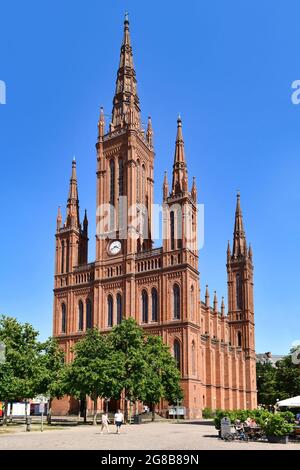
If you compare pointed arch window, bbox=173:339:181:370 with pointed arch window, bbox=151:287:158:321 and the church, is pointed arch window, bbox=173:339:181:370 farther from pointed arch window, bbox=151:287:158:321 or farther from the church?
pointed arch window, bbox=151:287:158:321

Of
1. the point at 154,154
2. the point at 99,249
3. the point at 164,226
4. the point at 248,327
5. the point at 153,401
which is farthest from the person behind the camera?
the point at 248,327

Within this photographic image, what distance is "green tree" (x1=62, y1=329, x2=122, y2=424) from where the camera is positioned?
53094 mm

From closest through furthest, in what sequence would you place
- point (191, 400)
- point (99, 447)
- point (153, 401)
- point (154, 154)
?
1. point (99, 447)
2. point (153, 401)
3. point (191, 400)
4. point (154, 154)

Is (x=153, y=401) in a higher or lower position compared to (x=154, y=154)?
lower

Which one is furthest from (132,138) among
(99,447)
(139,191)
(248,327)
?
(99,447)

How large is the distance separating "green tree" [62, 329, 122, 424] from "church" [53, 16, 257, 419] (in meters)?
21.2

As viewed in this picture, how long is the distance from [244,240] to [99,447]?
105 meters

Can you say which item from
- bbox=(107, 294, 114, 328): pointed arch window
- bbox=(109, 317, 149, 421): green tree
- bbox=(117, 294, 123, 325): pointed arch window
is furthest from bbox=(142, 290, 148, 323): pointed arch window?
bbox=(109, 317, 149, 421): green tree

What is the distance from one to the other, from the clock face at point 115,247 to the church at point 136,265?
0.51 feet

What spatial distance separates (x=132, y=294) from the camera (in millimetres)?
82312

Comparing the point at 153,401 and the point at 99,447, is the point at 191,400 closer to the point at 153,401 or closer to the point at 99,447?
the point at 153,401

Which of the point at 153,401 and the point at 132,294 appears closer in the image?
the point at 153,401

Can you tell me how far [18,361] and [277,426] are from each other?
28.2 m

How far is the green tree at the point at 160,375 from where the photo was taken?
202ft
